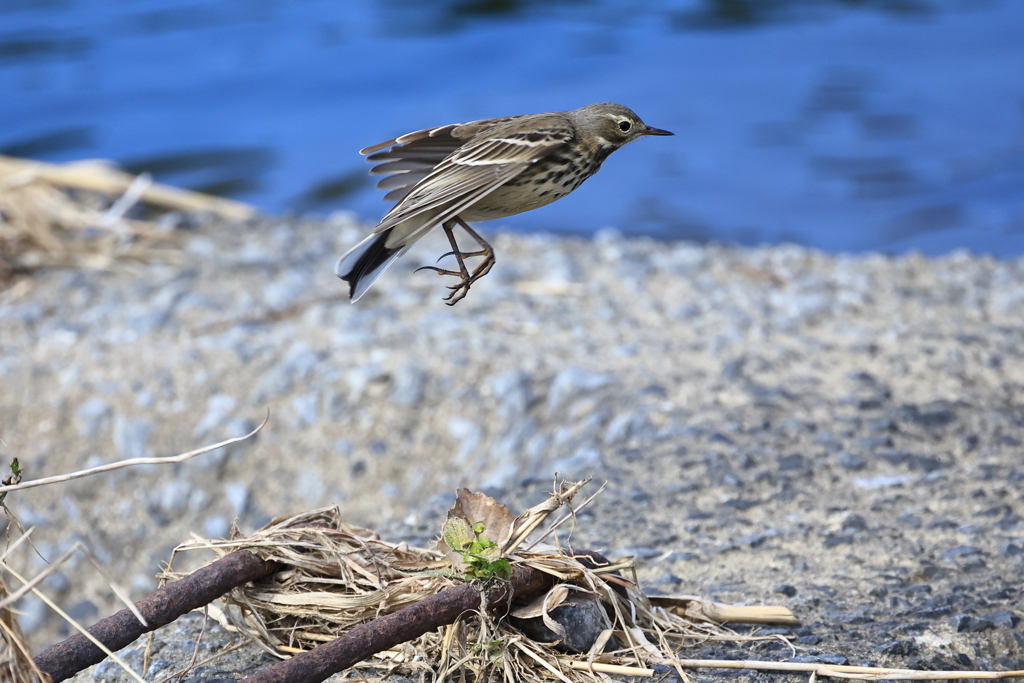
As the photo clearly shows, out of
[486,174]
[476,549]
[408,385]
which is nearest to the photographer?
Result: [486,174]

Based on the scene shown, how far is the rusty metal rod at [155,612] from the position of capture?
5.76 ft

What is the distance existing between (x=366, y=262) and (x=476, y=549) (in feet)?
1.98

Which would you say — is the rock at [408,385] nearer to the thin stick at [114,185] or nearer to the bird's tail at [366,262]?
the bird's tail at [366,262]

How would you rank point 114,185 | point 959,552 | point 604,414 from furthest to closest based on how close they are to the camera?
point 114,185
point 604,414
point 959,552

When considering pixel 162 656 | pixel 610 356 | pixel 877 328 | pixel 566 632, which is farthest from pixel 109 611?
pixel 877 328

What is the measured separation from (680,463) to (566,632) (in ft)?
4.83

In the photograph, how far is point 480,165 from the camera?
68.4 inches

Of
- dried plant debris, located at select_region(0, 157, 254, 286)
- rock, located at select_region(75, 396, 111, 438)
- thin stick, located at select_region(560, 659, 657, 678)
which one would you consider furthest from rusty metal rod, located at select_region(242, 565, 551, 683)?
dried plant debris, located at select_region(0, 157, 254, 286)

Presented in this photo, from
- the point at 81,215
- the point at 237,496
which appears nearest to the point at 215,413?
the point at 237,496

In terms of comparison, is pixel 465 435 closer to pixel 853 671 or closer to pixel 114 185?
pixel 853 671

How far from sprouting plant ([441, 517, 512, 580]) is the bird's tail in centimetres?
53

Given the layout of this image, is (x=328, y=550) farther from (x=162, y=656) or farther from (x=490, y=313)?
(x=490, y=313)

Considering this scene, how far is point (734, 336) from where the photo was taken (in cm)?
448

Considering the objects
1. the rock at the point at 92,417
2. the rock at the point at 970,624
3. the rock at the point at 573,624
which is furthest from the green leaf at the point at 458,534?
the rock at the point at 92,417
